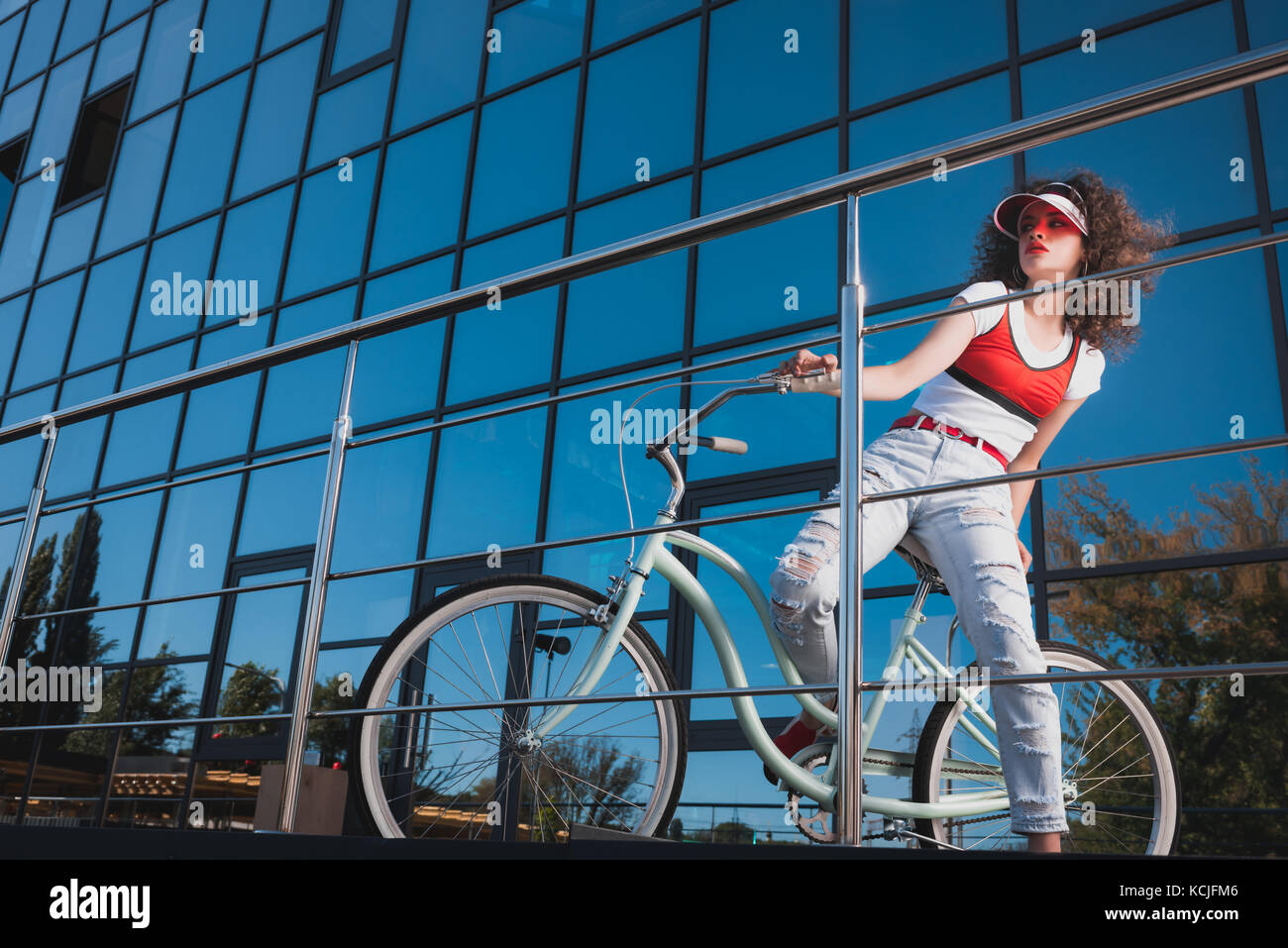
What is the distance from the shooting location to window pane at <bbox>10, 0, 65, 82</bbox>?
13.8 m

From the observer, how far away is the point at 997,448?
7.18ft

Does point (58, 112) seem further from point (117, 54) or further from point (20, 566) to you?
point (20, 566)

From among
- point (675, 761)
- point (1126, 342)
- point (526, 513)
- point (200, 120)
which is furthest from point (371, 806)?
point (200, 120)

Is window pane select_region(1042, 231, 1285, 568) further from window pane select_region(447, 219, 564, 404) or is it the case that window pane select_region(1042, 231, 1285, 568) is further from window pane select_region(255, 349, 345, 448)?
window pane select_region(255, 349, 345, 448)

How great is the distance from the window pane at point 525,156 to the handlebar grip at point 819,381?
237 inches

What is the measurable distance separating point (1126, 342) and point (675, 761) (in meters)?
1.52

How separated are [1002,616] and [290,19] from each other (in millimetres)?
10886

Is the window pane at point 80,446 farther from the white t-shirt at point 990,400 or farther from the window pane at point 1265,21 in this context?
the white t-shirt at point 990,400

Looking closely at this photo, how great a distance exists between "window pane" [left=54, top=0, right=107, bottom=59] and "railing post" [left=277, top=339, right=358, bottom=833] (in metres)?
13.6

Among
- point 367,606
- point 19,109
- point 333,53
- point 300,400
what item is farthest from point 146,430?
point 19,109

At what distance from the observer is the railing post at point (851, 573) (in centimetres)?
134

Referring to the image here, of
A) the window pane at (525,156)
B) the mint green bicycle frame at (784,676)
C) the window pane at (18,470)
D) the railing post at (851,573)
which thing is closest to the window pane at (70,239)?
the window pane at (18,470)

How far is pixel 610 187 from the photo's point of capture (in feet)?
24.2
